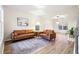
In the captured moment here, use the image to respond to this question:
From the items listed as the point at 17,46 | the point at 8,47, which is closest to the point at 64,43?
the point at 17,46

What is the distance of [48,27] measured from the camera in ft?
5.26

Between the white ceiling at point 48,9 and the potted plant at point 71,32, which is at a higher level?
the white ceiling at point 48,9

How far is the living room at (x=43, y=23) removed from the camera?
157cm

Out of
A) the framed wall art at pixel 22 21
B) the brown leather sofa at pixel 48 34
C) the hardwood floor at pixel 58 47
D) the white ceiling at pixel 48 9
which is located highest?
the white ceiling at pixel 48 9

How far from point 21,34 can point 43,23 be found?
1.14ft

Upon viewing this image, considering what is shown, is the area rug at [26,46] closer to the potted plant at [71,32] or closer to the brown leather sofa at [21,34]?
the brown leather sofa at [21,34]

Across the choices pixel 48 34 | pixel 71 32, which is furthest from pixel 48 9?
pixel 71 32

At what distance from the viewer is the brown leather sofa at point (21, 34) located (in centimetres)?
159

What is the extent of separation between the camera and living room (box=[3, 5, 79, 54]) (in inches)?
61.8

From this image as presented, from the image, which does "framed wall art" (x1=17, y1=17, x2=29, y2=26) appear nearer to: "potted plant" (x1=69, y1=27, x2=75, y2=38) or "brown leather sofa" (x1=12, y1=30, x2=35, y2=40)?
"brown leather sofa" (x1=12, y1=30, x2=35, y2=40)

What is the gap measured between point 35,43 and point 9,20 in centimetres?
48

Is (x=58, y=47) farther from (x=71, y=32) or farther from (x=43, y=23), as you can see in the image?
(x=43, y=23)

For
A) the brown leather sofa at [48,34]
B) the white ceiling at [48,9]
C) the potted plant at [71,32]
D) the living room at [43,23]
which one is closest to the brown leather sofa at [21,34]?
the living room at [43,23]
